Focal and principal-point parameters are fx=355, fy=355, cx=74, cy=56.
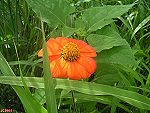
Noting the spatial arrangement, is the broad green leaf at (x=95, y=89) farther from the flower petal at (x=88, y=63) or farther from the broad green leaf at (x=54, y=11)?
the broad green leaf at (x=54, y=11)

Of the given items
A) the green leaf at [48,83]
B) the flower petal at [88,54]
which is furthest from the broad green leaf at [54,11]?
the green leaf at [48,83]

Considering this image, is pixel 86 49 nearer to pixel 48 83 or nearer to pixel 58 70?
pixel 58 70

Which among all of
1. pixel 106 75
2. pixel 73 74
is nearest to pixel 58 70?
pixel 73 74

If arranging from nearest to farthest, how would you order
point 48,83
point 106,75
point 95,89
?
point 48,83
point 95,89
point 106,75

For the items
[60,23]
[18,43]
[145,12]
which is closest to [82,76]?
[60,23]

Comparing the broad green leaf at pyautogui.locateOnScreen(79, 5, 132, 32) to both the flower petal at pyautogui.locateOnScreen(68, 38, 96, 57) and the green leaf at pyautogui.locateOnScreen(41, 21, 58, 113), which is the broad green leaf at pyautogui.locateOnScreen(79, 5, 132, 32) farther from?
the green leaf at pyautogui.locateOnScreen(41, 21, 58, 113)

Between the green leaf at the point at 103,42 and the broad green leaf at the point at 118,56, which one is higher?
the green leaf at the point at 103,42

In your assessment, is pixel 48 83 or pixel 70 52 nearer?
pixel 48 83
